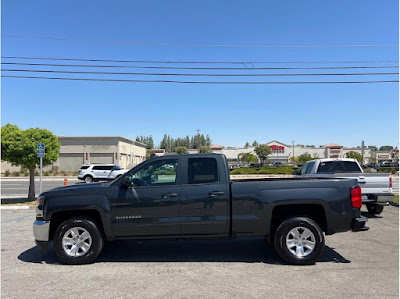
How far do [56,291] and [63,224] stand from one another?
145 centimetres

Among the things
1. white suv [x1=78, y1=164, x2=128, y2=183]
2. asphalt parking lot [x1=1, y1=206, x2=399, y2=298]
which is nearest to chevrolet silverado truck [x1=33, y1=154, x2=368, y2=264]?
asphalt parking lot [x1=1, y1=206, x2=399, y2=298]

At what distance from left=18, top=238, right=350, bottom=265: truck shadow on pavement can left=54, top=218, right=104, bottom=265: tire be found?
0.28 m

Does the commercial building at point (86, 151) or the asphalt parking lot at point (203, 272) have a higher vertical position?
the commercial building at point (86, 151)

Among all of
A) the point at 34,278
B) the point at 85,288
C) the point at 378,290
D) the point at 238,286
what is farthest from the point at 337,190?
the point at 34,278

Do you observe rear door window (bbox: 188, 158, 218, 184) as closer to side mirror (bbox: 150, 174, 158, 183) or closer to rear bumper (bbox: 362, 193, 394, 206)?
side mirror (bbox: 150, 174, 158, 183)

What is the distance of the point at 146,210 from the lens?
556cm

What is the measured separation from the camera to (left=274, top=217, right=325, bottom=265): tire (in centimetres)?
545

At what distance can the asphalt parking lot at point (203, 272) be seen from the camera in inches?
171

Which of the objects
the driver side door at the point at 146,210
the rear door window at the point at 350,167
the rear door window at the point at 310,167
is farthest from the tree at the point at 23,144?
the rear door window at the point at 350,167

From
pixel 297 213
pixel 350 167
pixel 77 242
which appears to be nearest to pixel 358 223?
pixel 297 213

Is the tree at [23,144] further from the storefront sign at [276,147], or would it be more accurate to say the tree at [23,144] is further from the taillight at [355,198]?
the storefront sign at [276,147]

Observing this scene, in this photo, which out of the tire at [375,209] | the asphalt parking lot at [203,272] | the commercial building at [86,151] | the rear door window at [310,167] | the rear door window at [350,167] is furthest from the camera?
the commercial building at [86,151]

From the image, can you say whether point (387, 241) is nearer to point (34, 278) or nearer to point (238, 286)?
point (238, 286)

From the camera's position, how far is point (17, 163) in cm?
1444
